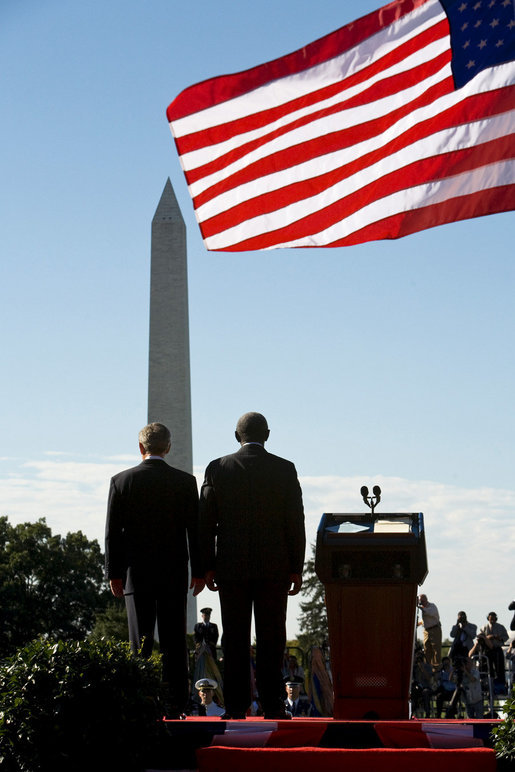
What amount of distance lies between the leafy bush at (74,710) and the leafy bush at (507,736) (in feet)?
4.58

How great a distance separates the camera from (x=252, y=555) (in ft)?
19.4

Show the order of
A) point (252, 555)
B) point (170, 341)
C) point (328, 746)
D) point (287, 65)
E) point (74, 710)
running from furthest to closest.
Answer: point (170, 341), point (287, 65), point (252, 555), point (328, 746), point (74, 710)

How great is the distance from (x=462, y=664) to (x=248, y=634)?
33.7 feet

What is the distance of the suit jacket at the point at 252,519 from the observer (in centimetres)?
591

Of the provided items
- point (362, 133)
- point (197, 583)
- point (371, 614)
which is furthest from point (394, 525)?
point (362, 133)

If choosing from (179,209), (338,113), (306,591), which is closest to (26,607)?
(306,591)

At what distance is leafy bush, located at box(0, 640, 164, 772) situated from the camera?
172 inches

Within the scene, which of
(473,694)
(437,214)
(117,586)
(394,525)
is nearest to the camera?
(117,586)

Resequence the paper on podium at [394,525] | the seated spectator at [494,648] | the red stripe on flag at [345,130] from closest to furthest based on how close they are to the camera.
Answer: the paper on podium at [394,525] → the red stripe on flag at [345,130] → the seated spectator at [494,648]

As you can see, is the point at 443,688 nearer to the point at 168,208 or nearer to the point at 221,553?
the point at 221,553

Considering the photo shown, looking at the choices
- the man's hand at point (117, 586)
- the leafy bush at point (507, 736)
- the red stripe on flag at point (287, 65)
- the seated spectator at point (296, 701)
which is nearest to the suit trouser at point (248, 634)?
the man's hand at point (117, 586)

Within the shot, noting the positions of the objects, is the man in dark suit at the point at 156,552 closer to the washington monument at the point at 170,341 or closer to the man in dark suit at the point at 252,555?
the man in dark suit at the point at 252,555

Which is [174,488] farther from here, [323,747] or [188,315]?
[188,315]

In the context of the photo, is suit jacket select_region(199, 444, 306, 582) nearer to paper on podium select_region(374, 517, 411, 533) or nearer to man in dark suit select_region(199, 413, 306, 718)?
man in dark suit select_region(199, 413, 306, 718)
